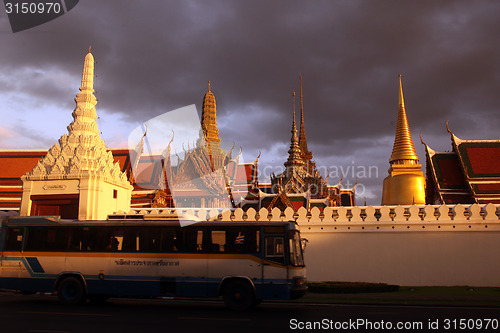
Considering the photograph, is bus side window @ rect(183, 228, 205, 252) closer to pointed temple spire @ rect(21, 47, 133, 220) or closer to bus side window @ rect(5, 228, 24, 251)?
bus side window @ rect(5, 228, 24, 251)

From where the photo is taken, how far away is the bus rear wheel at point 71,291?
14.5 meters

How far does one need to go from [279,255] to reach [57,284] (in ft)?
23.4

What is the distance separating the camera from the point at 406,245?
20062 mm

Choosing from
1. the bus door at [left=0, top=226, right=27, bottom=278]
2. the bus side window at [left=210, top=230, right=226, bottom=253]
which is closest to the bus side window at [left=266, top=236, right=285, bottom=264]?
the bus side window at [left=210, top=230, right=226, bottom=253]

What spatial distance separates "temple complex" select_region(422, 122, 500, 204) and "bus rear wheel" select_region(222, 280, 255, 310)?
23.7 m

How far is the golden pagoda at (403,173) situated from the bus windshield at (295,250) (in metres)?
25.4

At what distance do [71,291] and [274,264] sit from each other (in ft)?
21.5

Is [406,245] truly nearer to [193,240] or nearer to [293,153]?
[193,240]

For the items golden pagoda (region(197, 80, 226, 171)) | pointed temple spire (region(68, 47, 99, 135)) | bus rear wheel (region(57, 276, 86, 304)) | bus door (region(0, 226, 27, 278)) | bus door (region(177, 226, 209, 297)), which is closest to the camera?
bus door (region(177, 226, 209, 297))

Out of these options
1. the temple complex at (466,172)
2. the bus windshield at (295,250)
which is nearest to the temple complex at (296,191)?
the temple complex at (466,172)

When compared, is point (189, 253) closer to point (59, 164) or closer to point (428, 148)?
point (59, 164)

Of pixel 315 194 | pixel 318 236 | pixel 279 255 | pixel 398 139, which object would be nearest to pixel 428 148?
pixel 398 139

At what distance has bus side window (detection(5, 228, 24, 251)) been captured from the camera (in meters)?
15.3

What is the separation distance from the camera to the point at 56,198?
22.2 metres
